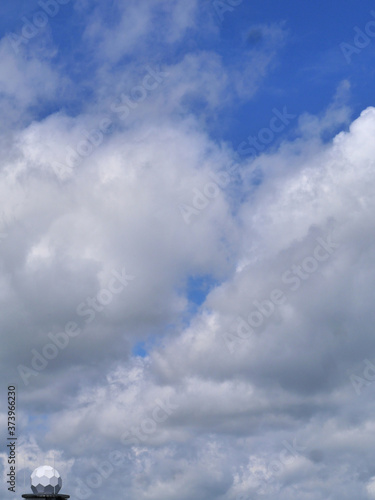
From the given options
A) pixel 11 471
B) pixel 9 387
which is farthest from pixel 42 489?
pixel 9 387

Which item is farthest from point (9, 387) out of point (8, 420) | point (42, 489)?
point (42, 489)

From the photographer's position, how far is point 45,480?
115438 millimetres

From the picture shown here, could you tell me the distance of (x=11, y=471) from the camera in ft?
388

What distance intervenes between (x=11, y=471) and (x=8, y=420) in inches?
249

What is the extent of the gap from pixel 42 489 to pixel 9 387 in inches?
570

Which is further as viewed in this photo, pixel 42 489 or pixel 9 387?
pixel 9 387

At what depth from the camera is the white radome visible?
115250mm

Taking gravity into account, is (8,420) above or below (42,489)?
above

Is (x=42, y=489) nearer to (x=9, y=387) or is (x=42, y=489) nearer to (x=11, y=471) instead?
(x=11, y=471)

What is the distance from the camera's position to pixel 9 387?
122625mm

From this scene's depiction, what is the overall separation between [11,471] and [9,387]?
1071 cm

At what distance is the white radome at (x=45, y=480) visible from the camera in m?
115

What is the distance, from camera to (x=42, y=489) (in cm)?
11519

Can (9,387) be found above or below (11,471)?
above
